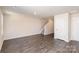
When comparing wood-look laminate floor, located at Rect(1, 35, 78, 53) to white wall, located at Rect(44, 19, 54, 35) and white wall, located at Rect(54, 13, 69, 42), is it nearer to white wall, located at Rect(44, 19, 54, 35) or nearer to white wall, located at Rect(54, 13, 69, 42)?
white wall, located at Rect(54, 13, 69, 42)

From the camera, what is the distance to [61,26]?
6.29 m

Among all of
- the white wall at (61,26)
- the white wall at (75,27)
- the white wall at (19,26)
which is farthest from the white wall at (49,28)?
the white wall at (75,27)

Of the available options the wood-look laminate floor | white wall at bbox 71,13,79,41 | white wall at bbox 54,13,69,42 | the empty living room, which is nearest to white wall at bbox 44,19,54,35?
the empty living room

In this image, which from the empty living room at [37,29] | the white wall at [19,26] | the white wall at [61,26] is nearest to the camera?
the empty living room at [37,29]

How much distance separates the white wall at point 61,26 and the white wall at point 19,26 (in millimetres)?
2874

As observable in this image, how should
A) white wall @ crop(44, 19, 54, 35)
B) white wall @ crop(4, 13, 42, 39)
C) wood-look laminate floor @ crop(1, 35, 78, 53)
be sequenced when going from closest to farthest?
wood-look laminate floor @ crop(1, 35, 78, 53) < white wall @ crop(4, 13, 42, 39) < white wall @ crop(44, 19, 54, 35)

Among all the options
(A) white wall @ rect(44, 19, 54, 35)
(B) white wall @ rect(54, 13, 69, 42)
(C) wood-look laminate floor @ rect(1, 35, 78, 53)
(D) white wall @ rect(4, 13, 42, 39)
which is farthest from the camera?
(A) white wall @ rect(44, 19, 54, 35)

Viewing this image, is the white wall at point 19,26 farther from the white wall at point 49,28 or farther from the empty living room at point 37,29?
the white wall at point 49,28

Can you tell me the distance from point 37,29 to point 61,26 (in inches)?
145

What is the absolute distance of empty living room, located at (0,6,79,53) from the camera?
457cm

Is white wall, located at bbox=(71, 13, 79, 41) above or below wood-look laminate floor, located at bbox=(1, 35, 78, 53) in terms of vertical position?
above

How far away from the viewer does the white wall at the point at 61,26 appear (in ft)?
19.1
